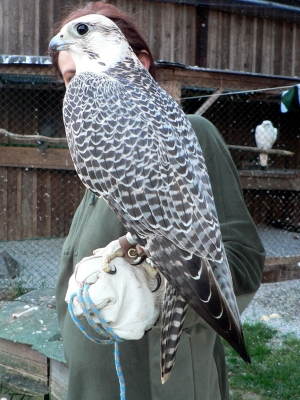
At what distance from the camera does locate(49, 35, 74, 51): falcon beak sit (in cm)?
201

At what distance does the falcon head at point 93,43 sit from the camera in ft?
6.48

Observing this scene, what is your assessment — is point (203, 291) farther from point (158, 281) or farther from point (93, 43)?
point (93, 43)

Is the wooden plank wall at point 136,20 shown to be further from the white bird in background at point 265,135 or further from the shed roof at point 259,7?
the white bird in background at point 265,135

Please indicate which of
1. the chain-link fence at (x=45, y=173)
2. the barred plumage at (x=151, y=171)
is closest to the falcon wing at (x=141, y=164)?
the barred plumage at (x=151, y=171)

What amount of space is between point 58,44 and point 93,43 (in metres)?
0.15

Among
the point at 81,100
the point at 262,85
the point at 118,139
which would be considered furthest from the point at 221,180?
the point at 262,85

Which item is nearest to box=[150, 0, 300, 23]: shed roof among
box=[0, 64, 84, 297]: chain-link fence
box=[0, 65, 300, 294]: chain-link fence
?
box=[0, 65, 300, 294]: chain-link fence

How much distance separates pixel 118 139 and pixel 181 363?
2.76 ft

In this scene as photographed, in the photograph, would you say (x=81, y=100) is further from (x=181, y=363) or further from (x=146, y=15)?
(x=146, y=15)

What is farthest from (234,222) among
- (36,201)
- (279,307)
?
(36,201)

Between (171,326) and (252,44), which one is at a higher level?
(171,326)

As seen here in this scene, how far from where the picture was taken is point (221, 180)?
1838 millimetres

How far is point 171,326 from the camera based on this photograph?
1.55m

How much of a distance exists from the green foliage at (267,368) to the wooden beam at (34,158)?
394 centimetres
